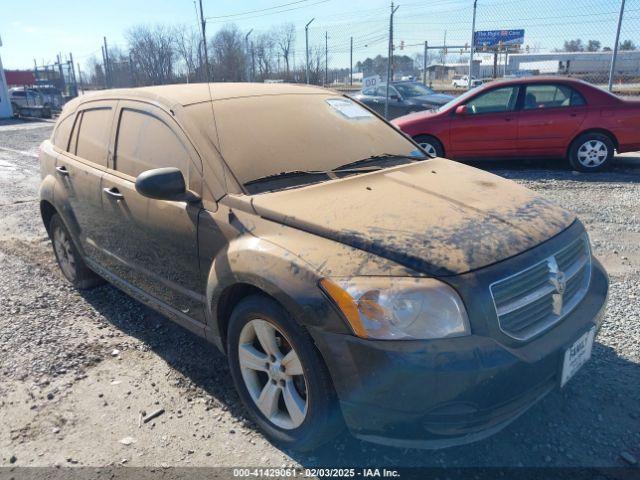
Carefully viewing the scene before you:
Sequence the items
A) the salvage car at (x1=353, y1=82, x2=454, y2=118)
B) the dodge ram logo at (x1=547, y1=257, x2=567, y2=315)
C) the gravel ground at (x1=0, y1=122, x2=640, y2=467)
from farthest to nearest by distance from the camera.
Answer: the salvage car at (x1=353, y1=82, x2=454, y2=118), the gravel ground at (x1=0, y1=122, x2=640, y2=467), the dodge ram logo at (x1=547, y1=257, x2=567, y2=315)

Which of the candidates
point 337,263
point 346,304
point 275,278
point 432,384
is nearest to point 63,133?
point 275,278

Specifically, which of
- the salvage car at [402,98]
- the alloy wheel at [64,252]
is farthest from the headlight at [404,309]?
the salvage car at [402,98]

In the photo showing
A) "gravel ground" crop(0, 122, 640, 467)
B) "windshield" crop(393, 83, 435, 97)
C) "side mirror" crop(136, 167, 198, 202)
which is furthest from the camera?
"windshield" crop(393, 83, 435, 97)

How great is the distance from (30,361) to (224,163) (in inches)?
78.7

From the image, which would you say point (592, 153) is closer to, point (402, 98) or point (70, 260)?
point (402, 98)

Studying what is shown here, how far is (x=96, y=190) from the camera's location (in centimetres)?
360

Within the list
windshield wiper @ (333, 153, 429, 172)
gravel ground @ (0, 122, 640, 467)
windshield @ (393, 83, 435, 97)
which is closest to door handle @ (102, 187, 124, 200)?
gravel ground @ (0, 122, 640, 467)

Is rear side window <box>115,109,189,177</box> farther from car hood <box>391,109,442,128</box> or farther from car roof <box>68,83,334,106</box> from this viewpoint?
car hood <box>391,109,442,128</box>

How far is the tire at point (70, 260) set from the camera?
4367 mm

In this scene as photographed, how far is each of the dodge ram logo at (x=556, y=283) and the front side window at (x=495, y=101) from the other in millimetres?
6861

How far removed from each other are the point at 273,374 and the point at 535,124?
24.1 feet

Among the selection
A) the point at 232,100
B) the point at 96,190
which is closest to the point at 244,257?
the point at 232,100

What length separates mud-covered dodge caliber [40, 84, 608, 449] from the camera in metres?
2.02

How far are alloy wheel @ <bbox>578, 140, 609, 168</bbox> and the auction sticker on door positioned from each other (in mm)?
6587
